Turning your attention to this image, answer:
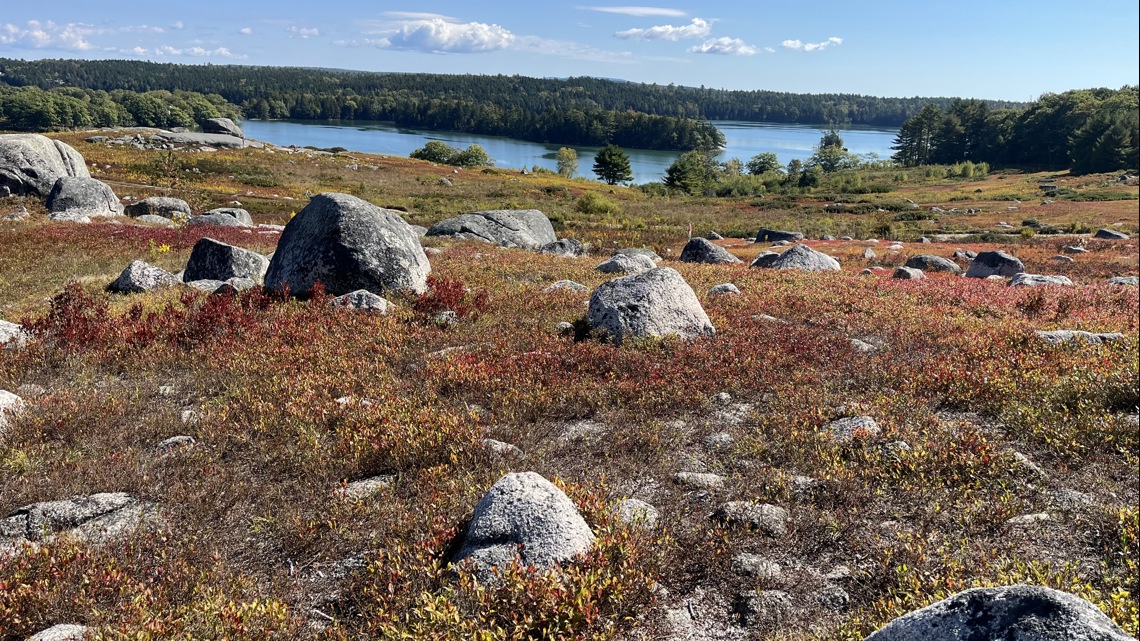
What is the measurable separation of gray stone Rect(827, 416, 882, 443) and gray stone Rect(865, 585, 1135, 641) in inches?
157

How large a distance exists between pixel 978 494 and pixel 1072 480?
45.0 inches

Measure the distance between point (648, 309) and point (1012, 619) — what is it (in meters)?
8.01

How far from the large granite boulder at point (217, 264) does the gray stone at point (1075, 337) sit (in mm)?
16938

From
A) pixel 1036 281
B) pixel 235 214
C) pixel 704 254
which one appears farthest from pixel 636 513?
pixel 235 214

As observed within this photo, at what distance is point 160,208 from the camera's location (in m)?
35.1

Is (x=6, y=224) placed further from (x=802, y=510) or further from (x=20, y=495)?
(x=802, y=510)

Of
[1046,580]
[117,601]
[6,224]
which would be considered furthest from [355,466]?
[6,224]

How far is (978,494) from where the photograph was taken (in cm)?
585

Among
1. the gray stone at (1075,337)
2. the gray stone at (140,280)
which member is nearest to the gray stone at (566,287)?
the gray stone at (1075,337)

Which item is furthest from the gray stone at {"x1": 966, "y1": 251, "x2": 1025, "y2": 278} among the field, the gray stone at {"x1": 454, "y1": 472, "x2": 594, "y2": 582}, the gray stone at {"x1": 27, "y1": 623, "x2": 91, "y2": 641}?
the gray stone at {"x1": 27, "y1": 623, "x2": 91, "y2": 641}

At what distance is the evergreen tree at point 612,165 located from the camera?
111 m

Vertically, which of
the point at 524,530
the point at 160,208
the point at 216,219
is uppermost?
the point at 524,530

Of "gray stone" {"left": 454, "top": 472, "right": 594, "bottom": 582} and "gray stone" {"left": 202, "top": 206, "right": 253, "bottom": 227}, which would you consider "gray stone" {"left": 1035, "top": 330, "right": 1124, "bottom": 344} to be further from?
"gray stone" {"left": 202, "top": 206, "right": 253, "bottom": 227}

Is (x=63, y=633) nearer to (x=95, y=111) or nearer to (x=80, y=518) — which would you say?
(x=80, y=518)
